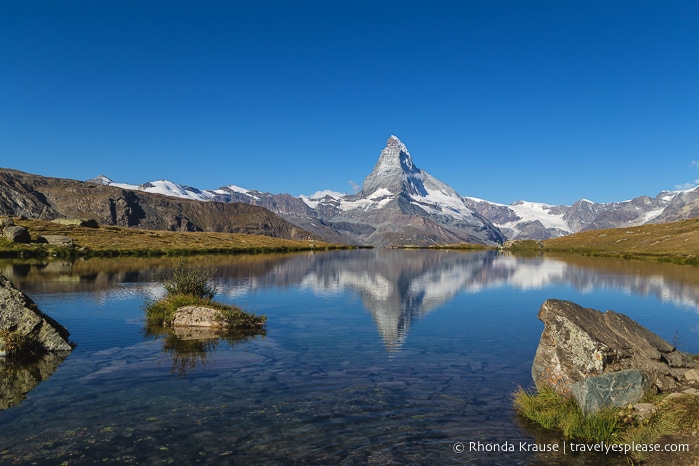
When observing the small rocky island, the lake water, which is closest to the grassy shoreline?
the lake water

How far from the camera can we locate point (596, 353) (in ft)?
59.2

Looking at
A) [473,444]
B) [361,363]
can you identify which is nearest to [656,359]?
[473,444]

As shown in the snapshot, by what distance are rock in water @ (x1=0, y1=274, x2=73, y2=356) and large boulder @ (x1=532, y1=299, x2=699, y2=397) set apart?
2438cm

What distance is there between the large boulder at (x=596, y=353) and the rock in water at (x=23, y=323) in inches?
960

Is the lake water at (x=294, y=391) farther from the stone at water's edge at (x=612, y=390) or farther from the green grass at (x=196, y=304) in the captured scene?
the stone at water's edge at (x=612, y=390)

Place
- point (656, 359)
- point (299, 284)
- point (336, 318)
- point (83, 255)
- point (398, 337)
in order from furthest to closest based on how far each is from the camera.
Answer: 1. point (83, 255)
2. point (299, 284)
3. point (336, 318)
4. point (398, 337)
5. point (656, 359)

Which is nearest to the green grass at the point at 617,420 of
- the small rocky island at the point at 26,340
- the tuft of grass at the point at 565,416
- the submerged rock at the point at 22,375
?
the tuft of grass at the point at 565,416

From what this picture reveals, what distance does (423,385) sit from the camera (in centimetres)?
2153

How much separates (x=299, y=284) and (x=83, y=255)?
72.8 m

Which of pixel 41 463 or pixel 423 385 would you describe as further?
pixel 423 385

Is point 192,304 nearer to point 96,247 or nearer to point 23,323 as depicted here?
point 23,323

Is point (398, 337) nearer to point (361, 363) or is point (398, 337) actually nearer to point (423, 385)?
point (361, 363)

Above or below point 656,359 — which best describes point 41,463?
below

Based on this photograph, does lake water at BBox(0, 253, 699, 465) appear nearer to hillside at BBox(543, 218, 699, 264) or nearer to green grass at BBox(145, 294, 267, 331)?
green grass at BBox(145, 294, 267, 331)
